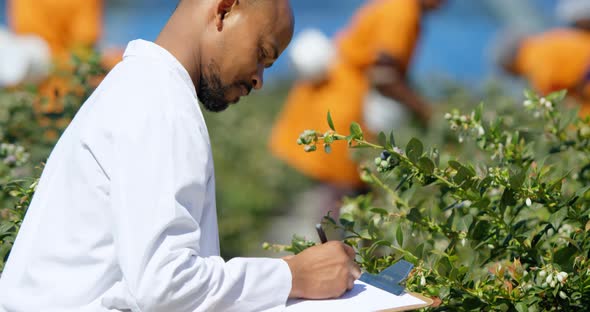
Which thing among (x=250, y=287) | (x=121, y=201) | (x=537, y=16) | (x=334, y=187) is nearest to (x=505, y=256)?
(x=250, y=287)

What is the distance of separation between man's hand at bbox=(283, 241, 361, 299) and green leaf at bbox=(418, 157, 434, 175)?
10.6 inches

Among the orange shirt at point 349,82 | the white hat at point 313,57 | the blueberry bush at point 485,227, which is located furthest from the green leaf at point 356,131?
the white hat at point 313,57

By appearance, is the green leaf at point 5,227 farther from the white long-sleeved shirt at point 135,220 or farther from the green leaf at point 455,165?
the green leaf at point 455,165

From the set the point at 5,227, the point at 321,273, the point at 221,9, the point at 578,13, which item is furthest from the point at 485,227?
the point at 578,13

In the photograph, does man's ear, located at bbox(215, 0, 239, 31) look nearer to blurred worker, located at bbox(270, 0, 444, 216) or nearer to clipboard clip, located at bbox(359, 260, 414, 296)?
clipboard clip, located at bbox(359, 260, 414, 296)

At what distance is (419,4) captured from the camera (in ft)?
15.0

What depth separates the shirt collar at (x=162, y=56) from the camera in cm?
155

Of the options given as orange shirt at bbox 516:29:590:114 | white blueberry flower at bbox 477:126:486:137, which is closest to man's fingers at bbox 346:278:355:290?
white blueberry flower at bbox 477:126:486:137

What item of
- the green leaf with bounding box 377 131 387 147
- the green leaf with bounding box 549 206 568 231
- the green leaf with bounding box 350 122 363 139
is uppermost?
the green leaf with bounding box 350 122 363 139

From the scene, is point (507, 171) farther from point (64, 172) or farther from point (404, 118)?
point (404, 118)

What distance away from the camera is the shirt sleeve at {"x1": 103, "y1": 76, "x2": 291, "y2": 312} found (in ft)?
4.43

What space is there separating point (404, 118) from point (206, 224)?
3.28m

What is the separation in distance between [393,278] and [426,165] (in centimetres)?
26

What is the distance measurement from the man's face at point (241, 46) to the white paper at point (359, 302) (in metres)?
0.40
